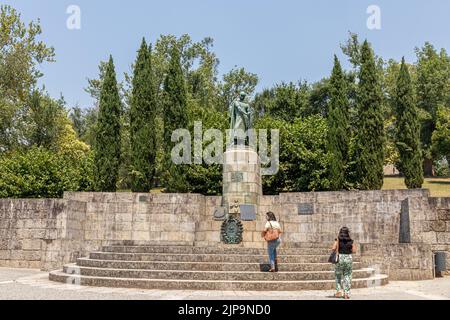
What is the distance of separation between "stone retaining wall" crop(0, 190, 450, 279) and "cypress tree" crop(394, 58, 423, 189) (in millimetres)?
12421

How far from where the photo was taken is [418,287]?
12922 millimetres

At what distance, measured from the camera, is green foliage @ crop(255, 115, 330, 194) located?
3103cm

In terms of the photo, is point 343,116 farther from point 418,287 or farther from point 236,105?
point 418,287

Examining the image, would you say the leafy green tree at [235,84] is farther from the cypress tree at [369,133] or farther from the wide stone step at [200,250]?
the wide stone step at [200,250]

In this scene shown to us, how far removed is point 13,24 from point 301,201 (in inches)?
1085

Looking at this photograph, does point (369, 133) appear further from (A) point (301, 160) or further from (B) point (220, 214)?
(B) point (220, 214)

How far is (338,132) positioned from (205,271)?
69.2ft

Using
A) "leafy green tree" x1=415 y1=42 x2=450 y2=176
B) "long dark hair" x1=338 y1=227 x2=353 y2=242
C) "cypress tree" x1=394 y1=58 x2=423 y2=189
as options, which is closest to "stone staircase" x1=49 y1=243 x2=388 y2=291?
"long dark hair" x1=338 y1=227 x2=353 y2=242

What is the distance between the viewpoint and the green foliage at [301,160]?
3103 cm

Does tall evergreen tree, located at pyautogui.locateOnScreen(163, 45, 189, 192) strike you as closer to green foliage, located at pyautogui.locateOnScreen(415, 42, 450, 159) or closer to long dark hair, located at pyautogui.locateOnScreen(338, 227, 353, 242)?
long dark hair, located at pyautogui.locateOnScreen(338, 227, 353, 242)

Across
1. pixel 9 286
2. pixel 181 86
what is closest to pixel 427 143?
pixel 181 86

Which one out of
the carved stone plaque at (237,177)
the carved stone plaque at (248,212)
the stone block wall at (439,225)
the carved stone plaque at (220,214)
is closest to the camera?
the stone block wall at (439,225)

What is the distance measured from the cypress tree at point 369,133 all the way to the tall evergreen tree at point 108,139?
17.0m

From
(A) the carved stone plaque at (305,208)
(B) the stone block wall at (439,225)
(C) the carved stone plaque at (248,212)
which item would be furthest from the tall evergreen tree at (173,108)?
(B) the stone block wall at (439,225)
